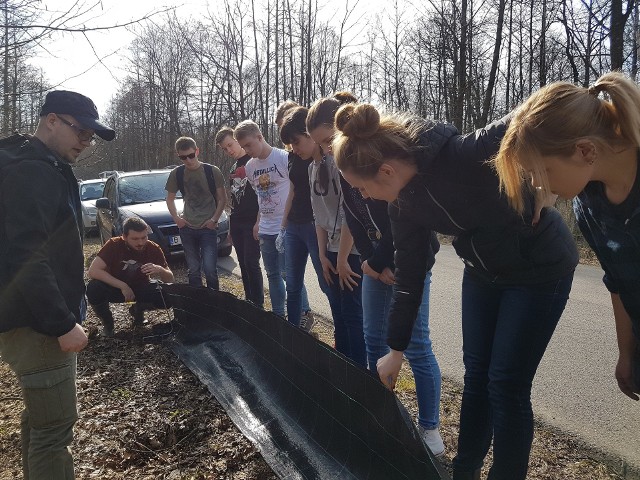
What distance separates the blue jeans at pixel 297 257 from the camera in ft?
16.0

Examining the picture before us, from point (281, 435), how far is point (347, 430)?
63cm

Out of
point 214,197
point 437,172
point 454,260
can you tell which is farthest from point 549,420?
point 454,260

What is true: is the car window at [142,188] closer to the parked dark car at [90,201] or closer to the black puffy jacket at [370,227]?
the parked dark car at [90,201]

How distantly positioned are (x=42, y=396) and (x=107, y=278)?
11.7 ft

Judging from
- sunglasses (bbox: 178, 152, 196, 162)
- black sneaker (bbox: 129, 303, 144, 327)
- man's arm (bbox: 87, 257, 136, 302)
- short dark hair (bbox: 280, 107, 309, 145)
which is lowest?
black sneaker (bbox: 129, 303, 144, 327)

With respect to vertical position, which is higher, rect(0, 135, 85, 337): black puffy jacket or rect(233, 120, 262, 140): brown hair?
rect(233, 120, 262, 140): brown hair

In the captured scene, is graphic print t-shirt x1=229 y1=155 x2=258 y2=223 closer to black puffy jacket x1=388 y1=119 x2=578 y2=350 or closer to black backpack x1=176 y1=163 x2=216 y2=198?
black backpack x1=176 y1=163 x2=216 y2=198

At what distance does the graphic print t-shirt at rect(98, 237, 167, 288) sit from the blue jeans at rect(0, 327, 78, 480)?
11.4 feet

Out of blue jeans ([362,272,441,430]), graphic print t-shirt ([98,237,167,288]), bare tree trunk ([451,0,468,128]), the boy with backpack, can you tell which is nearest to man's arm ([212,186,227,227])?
the boy with backpack

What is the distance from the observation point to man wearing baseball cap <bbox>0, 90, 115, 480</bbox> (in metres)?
2.45

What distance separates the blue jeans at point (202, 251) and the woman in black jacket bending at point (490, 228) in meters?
4.89

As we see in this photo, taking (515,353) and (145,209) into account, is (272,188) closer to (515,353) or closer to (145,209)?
(515,353)

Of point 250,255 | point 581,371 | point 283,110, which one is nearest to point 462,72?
point 250,255

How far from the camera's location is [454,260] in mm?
10422
